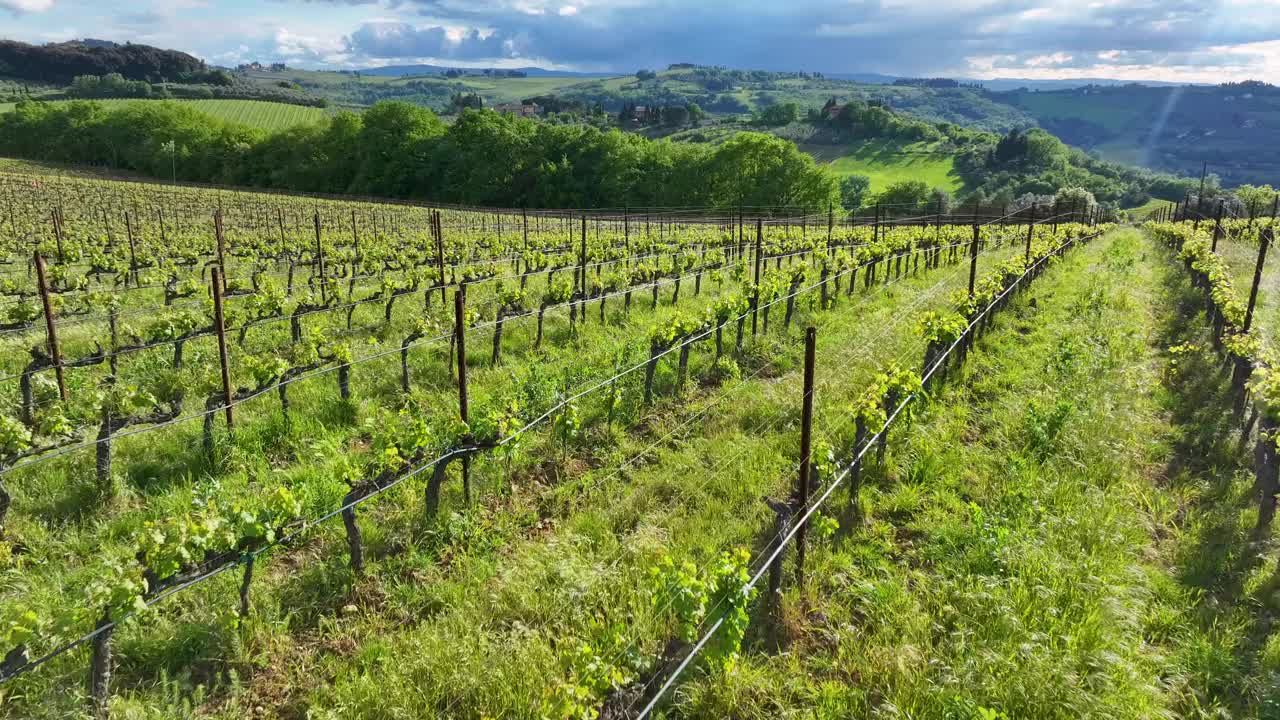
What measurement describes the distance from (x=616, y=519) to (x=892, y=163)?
9991 cm

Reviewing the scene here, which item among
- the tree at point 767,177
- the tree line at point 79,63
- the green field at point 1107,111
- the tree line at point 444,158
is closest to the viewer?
the tree at point 767,177

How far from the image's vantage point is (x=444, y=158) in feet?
220

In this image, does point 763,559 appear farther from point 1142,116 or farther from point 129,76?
point 1142,116

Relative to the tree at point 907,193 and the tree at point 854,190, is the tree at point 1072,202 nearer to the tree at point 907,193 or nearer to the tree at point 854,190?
the tree at point 907,193

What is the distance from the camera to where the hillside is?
12912 centimetres

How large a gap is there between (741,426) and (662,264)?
1051 cm

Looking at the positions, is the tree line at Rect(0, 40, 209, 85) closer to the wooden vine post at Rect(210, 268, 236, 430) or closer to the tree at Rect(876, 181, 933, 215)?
the tree at Rect(876, 181, 933, 215)

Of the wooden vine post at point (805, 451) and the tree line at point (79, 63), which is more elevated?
the tree line at point (79, 63)

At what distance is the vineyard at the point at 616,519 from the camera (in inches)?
158

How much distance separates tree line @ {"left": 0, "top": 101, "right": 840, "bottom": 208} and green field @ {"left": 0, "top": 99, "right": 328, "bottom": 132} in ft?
77.6

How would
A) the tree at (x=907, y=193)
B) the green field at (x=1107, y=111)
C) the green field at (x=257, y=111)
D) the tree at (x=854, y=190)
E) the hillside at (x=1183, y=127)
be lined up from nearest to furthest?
the tree at (x=907, y=193) → the tree at (x=854, y=190) → the green field at (x=257, y=111) → the hillside at (x=1183, y=127) → the green field at (x=1107, y=111)

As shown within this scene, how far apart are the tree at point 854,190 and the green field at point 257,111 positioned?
2942 inches

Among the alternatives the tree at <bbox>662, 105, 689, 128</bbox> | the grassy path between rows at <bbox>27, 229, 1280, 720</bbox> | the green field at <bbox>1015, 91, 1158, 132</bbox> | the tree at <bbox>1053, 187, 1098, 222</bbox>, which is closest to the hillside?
the green field at <bbox>1015, 91, 1158, 132</bbox>

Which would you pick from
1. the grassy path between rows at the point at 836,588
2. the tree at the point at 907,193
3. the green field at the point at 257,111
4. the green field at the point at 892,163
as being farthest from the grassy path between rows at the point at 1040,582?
the green field at the point at 257,111
